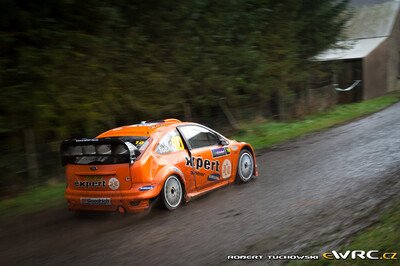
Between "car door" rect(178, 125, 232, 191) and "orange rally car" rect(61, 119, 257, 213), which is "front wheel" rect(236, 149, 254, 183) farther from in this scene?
"orange rally car" rect(61, 119, 257, 213)

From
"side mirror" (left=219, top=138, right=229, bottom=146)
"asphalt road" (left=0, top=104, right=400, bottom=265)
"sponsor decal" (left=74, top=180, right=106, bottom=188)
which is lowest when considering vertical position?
"asphalt road" (left=0, top=104, right=400, bottom=265)

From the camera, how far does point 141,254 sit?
5805 millimetres

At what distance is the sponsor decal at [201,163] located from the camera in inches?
325

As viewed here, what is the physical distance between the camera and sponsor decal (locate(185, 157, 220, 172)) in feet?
27.1

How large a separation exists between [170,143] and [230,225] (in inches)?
77.6

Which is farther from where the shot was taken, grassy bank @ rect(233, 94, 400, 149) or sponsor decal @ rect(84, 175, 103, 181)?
grassy bank @ rect(233, 94, 400, 149)

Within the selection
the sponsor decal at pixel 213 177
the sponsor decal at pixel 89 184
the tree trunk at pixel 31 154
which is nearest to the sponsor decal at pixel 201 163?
the sponsor decal at pixel 213 177

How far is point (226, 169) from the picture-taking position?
912cm

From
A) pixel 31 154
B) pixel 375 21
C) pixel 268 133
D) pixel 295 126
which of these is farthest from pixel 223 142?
pixel 375 21

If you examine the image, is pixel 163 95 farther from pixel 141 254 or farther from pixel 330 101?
pixel 330 101

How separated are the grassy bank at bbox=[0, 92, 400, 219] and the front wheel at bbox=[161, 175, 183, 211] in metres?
2.53

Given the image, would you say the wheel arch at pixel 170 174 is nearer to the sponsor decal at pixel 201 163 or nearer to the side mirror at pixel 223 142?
the sponsor decal at pixel 201 163

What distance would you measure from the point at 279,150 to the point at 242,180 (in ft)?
14.3

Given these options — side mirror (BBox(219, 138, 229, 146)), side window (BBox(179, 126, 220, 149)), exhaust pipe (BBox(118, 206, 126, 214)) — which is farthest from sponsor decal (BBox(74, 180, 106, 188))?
side mirror (BBox(219, 138, 229, 146))
